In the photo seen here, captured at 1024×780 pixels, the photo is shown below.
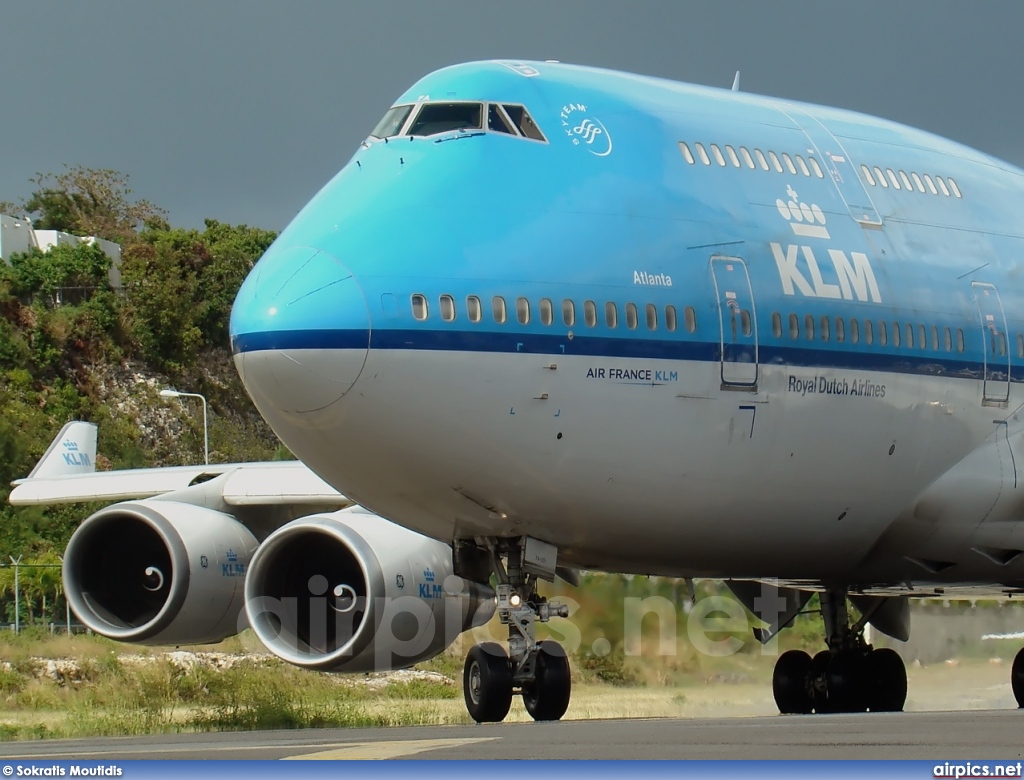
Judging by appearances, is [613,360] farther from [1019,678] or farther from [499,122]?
[1019,678]

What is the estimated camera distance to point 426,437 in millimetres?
12750

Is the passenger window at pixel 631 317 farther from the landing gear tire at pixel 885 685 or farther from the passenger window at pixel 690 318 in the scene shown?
the landing gear tire at pixel 885 685

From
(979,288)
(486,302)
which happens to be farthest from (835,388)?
(486,302)

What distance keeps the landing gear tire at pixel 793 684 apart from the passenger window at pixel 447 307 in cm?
796

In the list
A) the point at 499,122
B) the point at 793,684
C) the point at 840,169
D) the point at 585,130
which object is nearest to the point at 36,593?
the point at 793,684

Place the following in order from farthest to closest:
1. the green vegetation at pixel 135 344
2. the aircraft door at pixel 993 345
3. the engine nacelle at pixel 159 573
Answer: the green vegetation at pixel 135 344 < the engine nacelle at pixel 159 573 < the aircraft door at pixel 993 345

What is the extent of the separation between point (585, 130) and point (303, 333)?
296 centimetres

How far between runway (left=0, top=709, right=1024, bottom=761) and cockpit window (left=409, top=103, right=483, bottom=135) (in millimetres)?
4631

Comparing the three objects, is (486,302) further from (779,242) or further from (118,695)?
(118,695)

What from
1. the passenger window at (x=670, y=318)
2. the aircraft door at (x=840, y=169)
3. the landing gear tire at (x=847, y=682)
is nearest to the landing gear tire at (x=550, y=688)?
the passenger window at (x=670, y=318)

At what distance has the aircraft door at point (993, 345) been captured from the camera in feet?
52.1

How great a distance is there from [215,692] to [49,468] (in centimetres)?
339

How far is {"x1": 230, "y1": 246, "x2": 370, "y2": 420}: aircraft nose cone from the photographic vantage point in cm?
1236

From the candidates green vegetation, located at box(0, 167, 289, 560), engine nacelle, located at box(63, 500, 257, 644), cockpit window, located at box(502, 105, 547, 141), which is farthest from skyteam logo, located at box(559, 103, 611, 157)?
green vegetation, located at box(0, 167, 289, 560)
